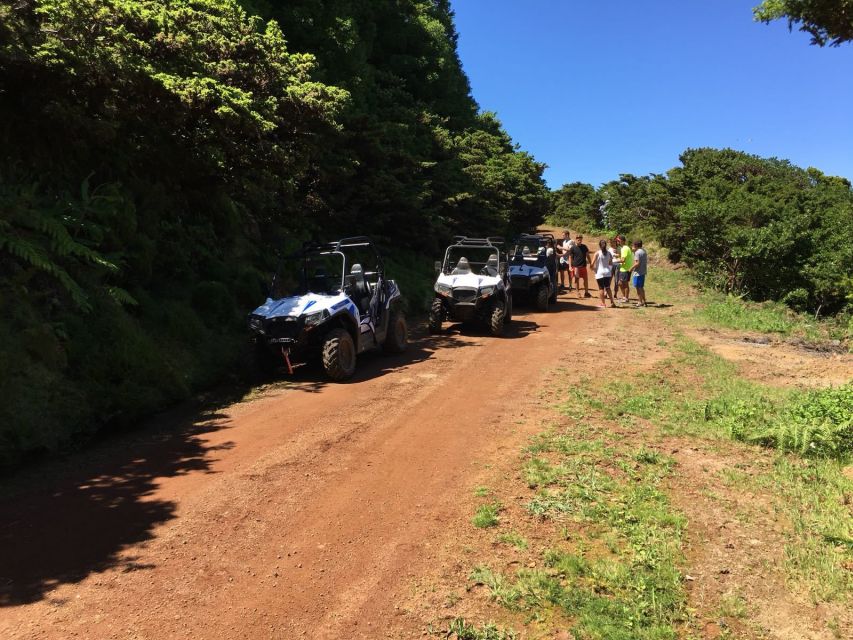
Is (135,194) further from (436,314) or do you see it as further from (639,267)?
(639,267)

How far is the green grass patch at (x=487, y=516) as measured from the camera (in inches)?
163

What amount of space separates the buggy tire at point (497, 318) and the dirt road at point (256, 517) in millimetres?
4478

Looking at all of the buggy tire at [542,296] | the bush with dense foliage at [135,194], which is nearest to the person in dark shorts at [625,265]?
the buggy tire at [542,296]

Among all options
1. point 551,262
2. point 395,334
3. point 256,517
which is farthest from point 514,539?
point 551,262

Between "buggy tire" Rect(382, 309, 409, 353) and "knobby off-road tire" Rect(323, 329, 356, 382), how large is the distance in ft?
5.64

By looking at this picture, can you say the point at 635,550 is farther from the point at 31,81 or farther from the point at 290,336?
the point at 31,81

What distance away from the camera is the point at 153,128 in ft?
30.5

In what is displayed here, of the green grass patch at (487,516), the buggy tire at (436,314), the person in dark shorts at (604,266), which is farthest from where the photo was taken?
the person in dark shorts at (604,266)

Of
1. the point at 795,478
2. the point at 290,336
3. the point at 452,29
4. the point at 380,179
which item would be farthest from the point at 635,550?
the point at 452,29

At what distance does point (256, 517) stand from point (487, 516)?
1.77 m

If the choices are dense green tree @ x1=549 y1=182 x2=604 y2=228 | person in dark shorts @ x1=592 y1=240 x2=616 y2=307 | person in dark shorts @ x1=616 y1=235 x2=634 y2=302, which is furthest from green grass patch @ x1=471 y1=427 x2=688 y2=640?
dense green tree @ x1=549 y1=182 x2=604 y2=228

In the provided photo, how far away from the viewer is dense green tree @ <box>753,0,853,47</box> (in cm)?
766

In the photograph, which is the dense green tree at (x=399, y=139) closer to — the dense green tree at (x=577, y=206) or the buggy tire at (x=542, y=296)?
the buggy tire at (x=542, y=296)

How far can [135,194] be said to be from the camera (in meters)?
9.35
